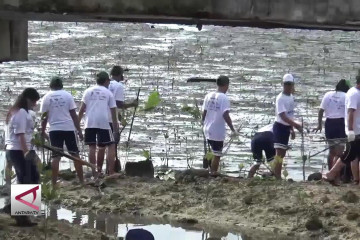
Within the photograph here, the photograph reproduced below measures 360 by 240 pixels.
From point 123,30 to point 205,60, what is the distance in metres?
8.07

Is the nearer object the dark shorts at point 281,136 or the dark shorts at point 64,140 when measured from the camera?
the dark shorts at point 64,140

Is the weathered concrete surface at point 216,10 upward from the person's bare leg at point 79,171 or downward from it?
upward

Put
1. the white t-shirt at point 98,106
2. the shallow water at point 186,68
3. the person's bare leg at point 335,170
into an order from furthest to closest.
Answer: the shallow water at point 186,68, the white t-shirt at point 98,106, the person's bare leg at point 335,170

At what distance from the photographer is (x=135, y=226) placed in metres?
15.0

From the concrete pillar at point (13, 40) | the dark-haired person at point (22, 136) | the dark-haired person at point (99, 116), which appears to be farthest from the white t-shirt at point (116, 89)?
the concrete pillar at point (13, 40)

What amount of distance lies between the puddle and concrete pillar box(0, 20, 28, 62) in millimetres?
3913

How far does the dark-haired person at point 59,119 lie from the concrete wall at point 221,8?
7.07 metres

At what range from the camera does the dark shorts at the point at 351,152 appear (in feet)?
52.9

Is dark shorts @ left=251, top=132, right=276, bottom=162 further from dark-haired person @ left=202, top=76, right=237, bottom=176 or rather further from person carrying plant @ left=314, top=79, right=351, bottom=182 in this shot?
person carrying plant @ left=314, top=79, right=351, bottom=182

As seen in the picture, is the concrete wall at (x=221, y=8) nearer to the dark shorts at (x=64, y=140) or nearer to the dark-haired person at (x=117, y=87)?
the dark shorts at (x=64, y=140)

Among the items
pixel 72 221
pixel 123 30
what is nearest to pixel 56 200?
pixel 72 221

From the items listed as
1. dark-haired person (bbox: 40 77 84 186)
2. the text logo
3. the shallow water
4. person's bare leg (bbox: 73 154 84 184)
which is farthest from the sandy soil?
the shallow water

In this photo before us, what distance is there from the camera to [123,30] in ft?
131

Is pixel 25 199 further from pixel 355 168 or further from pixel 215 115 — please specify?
pixel 355 168
